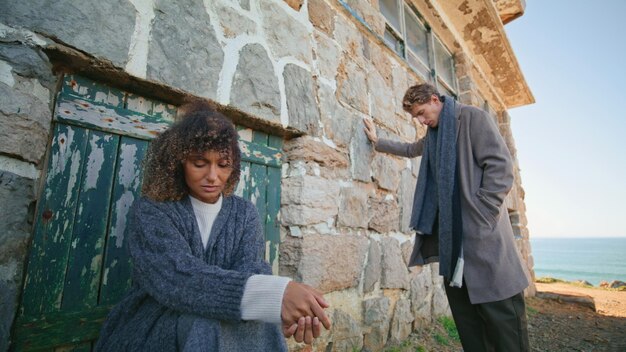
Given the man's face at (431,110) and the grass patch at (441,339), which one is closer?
the man's face at (431,110)

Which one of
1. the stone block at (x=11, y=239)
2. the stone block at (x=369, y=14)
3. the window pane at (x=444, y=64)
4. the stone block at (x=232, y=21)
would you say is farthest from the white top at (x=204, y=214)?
the window pane at (x=444, y=64)

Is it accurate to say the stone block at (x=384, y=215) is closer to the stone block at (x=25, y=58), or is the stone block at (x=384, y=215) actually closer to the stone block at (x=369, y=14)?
the stone block at (x=369, y=14)

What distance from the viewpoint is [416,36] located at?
12.5ft

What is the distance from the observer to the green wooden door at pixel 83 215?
1011 mm

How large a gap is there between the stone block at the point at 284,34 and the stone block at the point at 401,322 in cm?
197

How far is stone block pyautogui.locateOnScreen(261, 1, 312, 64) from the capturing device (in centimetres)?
169

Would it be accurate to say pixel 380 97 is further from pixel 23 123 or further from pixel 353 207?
pixel 23 123

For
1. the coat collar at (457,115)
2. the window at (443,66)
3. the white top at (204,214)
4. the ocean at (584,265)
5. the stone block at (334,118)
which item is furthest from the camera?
the ocean at (584,265)

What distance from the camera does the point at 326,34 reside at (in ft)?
6.79

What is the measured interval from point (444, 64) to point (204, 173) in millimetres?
4432

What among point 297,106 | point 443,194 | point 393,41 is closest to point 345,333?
point 443,194

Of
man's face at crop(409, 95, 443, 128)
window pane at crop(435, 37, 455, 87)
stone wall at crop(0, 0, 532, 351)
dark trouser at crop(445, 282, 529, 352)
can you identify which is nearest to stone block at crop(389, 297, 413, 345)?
stone wall at crop(0, 0, 532, 351)

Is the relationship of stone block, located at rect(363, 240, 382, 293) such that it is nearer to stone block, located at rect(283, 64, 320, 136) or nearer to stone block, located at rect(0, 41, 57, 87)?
stone block, located at rect(283, 64, 320, 136)

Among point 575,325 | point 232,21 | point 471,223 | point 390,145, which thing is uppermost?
point 232,21
